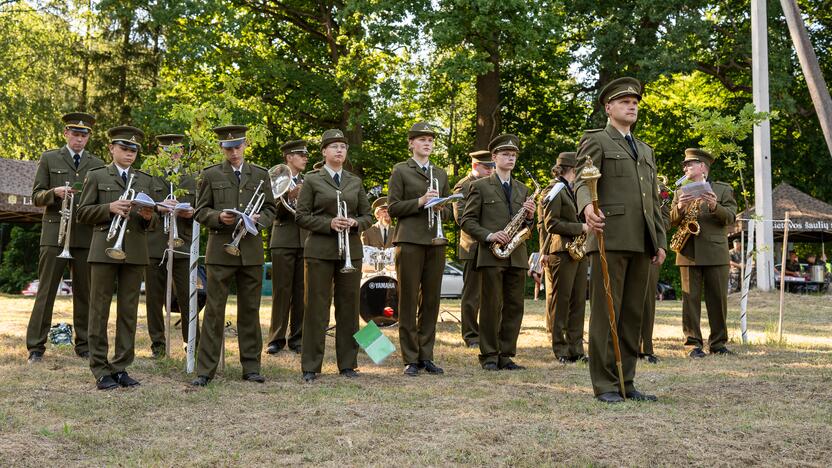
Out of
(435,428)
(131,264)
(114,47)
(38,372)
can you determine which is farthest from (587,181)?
(114,47)

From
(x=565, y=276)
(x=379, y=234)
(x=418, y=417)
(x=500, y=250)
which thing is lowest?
(x=418, y=417)

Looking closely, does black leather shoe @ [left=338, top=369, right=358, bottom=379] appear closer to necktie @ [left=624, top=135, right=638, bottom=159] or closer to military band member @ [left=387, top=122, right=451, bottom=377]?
military band member @ [left=387, top=122, right=451, bottom=377]

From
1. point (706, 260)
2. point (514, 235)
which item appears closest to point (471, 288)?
point (514, 235)

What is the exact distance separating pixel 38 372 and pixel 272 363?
225 cm

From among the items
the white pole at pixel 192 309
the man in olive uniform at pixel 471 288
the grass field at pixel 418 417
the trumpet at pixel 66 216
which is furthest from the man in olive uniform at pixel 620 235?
the trumpet at pixel 66 216

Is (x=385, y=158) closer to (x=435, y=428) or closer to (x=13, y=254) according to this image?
(x=13, y=254)

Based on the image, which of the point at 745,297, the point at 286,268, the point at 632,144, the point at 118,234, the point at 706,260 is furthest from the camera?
the point at 745,297

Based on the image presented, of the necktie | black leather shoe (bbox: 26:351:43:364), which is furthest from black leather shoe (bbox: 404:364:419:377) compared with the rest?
black leather shoe (bbox: 26:351:43:364)

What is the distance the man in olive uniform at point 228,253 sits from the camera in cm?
735

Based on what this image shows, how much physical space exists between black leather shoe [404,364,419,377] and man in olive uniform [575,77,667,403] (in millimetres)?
2137

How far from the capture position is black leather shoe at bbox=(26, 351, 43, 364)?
→ 820 cm

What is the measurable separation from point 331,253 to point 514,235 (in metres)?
1.87

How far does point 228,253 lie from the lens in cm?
739

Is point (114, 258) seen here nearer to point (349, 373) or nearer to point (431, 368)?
point (349, 373)
